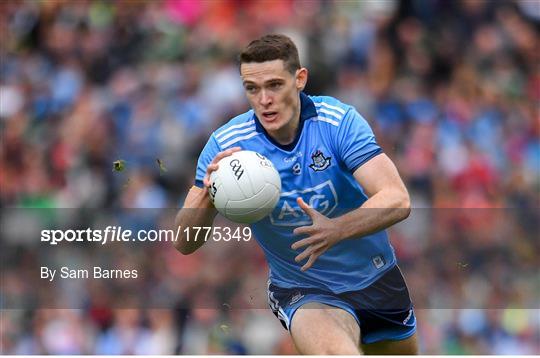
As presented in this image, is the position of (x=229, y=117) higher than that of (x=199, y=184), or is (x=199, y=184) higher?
(x=199, y=184)

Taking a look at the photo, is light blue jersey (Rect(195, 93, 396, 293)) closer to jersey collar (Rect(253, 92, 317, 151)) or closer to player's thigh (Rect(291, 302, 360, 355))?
jersey collar (Rect(253, 92, 317, 151))

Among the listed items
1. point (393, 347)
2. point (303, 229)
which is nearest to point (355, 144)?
point (303, 229)

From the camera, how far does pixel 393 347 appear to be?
24.3 ft

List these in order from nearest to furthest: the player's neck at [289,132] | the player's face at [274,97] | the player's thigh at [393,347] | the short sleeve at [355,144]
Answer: the short sleeve at [355,144] < the player's face at [274,97] < the player's neck at [289,132] < the player's thigh at [393,347]

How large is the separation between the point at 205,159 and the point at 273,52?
2.40ft

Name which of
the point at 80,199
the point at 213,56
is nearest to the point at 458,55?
the point at 213,56

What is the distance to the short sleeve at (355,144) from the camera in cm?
661

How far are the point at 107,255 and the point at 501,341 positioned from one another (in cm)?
395

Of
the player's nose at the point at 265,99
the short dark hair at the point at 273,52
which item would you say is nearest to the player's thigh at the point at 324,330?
the player's nose at the point at 265,99

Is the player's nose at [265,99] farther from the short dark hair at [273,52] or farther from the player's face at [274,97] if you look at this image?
the short dark hair at [273,52]

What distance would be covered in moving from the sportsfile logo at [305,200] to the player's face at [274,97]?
320 millimetres

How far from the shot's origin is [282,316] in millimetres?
6957

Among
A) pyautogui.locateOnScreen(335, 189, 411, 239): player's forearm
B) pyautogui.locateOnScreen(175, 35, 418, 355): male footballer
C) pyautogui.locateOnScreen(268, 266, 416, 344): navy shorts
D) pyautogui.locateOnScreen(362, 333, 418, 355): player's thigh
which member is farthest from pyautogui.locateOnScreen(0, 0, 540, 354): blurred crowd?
pyautogui.locateOnScreen(335, 189, 411, 239): player's forearm

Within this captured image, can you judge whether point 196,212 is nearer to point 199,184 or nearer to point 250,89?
point 199,184
